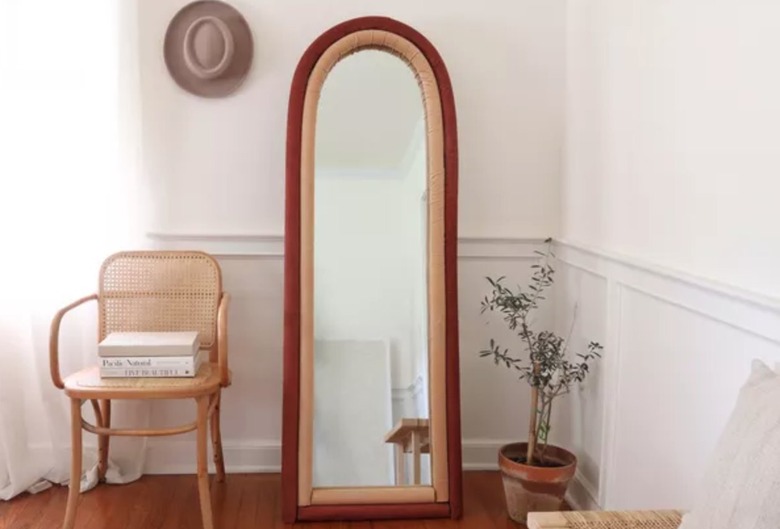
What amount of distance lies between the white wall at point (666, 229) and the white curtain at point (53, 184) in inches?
62.5

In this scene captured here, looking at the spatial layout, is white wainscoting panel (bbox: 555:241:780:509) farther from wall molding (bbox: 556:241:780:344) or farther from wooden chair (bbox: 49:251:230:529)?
wooden chair (bbox: 49:251:230:529)

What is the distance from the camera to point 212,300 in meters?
2.76

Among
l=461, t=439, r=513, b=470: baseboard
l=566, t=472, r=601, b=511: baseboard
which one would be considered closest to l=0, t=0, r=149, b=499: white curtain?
l=461, t=439, r=513, b=470: baseboard

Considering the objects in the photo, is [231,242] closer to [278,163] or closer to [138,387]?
[278,163]

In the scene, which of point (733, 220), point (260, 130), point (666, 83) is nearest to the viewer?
point (733, 220)

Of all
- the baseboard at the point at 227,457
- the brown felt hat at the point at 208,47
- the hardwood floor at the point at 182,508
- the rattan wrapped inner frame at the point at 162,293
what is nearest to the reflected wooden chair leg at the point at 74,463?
the hardwood floor at the point at 182,508

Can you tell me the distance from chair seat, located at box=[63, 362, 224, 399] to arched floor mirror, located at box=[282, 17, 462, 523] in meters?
0.31

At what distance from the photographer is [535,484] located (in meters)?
2.55

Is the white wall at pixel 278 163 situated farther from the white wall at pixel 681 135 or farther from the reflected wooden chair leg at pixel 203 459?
the reflected wooden chair leg at pixel 203 459

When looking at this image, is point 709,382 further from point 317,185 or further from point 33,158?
point 33,158

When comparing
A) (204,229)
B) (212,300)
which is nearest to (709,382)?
(212,300)

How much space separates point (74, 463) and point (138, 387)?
12.4 inches

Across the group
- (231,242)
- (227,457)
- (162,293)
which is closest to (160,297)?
(162,293)

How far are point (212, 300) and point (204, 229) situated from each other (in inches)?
12.1
